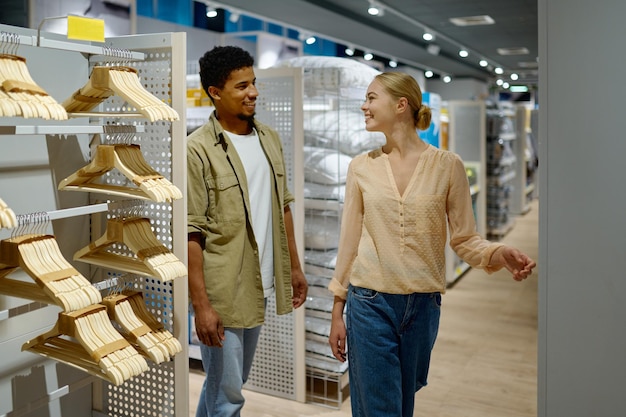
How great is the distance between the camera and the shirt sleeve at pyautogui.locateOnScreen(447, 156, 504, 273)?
7.32ft

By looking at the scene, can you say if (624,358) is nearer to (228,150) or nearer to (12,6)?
(228,150)

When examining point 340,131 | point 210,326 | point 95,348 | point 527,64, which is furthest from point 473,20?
point 95,348

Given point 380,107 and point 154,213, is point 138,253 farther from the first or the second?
point 380,107

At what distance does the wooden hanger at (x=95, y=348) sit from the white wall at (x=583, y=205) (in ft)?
5.01

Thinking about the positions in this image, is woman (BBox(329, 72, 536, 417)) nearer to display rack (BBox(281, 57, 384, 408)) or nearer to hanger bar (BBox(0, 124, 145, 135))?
hanger bar (BBox(0, 124, 145, 135))

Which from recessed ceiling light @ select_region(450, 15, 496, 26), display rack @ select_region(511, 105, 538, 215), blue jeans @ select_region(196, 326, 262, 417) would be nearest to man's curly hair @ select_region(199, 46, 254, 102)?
blue jeans @ select_region(196, 326, 262, 417)

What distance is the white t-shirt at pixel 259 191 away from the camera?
272 centimetres

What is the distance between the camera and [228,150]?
2.63 meters

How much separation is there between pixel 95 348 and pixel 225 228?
65 centimetres

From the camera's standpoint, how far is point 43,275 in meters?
2.18

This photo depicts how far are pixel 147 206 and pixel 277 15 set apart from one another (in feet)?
21.6

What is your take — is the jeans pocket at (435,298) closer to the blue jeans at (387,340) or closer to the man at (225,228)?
the blue jeans at (387,340)

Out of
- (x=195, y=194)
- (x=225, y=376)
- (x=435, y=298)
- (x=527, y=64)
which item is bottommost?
(x=225, y=376)

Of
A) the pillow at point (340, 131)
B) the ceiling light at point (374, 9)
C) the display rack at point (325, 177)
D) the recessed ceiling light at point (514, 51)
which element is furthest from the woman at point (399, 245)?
the recessed ceiling light at point (514, 51)
